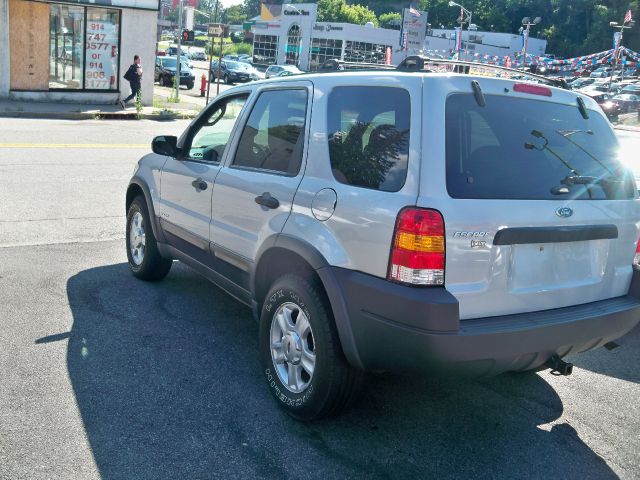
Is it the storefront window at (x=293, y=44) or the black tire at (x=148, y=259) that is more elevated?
the storefront window at (x=293, y=44)

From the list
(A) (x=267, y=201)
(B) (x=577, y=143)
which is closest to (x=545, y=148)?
(B) (x=577, y=143)

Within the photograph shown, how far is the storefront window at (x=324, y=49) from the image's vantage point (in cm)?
6812

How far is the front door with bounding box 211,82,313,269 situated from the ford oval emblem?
4.56 ft

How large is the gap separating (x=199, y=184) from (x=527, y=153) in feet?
7.75

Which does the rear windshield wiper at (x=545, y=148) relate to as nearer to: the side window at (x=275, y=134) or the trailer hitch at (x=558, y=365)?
the trailer hitch at (x=558, y=365)

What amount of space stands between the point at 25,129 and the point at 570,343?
1564 cm

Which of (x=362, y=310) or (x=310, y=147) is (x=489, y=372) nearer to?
(x=362, y=310)

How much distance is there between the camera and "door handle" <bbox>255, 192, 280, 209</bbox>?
385cm

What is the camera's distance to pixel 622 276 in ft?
12.4

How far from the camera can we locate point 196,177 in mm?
4848

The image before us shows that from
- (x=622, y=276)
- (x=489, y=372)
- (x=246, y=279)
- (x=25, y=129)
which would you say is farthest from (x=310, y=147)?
(x=25, y=129)

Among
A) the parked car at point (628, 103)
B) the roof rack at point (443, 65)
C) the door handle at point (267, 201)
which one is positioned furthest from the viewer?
the parked car at point (628, 103)

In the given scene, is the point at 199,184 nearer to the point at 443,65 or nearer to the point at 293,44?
the point at 443,65

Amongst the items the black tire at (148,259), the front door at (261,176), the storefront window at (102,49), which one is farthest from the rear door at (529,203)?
the storefront window at (102,49)
